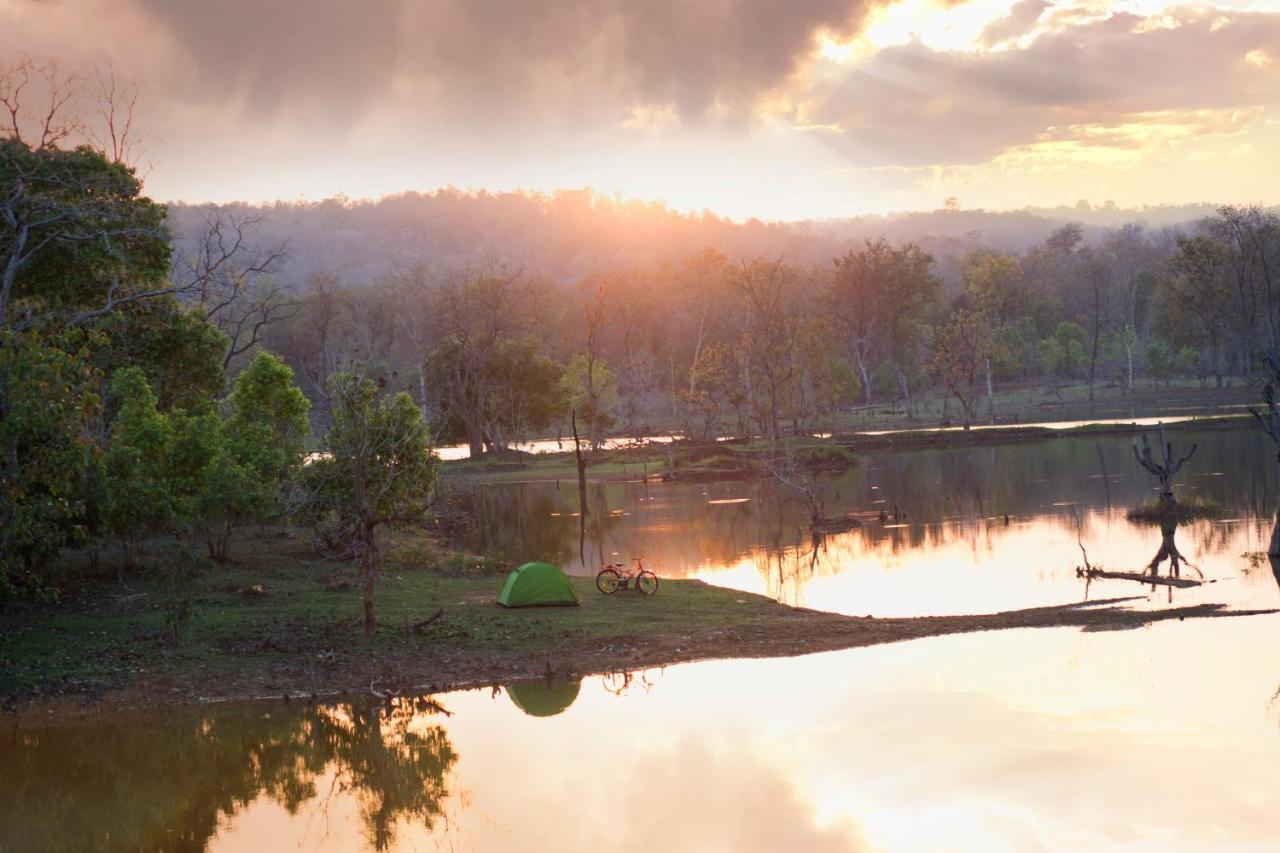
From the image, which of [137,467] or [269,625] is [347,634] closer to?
[269,625]

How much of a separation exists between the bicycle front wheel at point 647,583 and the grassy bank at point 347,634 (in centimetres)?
35

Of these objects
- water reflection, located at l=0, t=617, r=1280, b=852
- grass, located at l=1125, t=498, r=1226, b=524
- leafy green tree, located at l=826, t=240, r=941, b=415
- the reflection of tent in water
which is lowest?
water reflection, located at l=0, t=617, r=1280, b=852

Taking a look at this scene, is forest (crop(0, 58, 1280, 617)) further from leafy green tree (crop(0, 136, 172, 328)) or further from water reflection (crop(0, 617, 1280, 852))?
water reflection (crop(0, 617, 1280, 852))

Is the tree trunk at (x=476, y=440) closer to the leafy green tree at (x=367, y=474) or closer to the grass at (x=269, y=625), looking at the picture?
the leafy green tree at (x=367, y=474)

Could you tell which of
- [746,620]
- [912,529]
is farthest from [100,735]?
[912,529]

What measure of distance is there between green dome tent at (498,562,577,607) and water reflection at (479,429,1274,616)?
24.4 feet

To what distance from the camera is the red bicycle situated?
3167cm

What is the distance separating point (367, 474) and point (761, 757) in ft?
49.4

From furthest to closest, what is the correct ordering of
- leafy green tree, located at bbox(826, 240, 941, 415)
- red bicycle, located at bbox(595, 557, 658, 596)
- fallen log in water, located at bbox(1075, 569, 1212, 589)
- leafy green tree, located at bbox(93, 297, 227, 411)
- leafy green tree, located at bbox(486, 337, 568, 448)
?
leafy green tree, located at bbox(826, 240, 941, 415) → leafy green tree, located at bbox(486, 337, 568, 448) → leafy green tree, located at bbox(93, 297, 227, 411) → red bicycle, located at bbox(595, 557, 658, 596) → fallen log in water, located at bbox(1075, 569, 1212, 589)

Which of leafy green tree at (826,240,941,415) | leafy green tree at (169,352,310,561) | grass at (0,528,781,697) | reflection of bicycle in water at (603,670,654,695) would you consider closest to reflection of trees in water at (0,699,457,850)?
grass at (0,528,781,697)

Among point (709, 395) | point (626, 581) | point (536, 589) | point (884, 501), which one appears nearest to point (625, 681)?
point (536, 589)

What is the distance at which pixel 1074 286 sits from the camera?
156 m

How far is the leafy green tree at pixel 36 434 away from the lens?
73.2 feet

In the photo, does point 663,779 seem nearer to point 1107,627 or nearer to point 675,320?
point 1107,627
